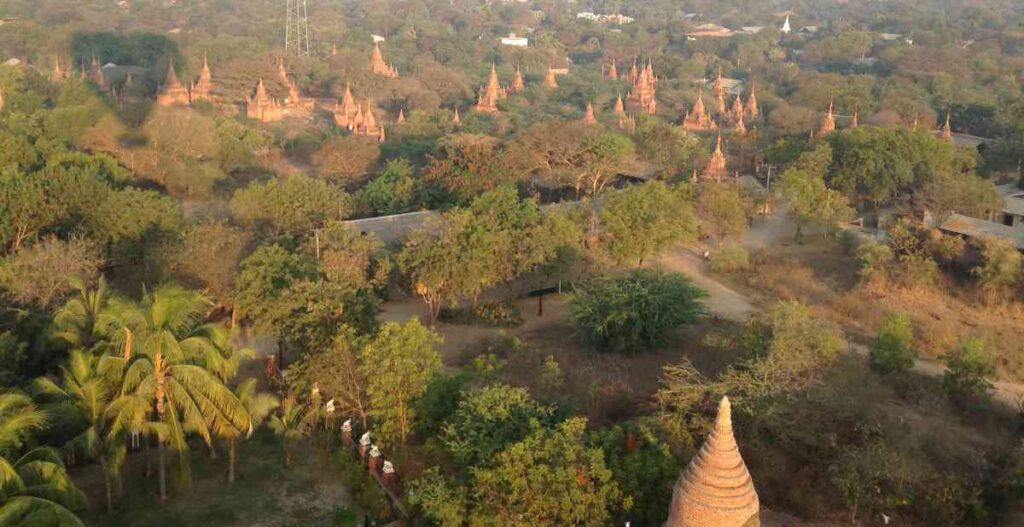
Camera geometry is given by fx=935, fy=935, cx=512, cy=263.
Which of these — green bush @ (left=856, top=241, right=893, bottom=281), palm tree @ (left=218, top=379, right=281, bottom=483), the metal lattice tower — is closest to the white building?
the metal lattice tower

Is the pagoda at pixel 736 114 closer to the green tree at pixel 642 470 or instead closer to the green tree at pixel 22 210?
the green tree at pixel 22 210

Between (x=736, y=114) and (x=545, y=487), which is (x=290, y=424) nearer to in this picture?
(x=545, y=487)

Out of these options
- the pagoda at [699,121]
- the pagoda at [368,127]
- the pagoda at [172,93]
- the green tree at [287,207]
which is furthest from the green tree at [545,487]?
the pagoda at [172,93]

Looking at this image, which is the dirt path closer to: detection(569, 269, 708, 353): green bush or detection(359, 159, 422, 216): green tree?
detection(569, 269, 708, 353): green bush

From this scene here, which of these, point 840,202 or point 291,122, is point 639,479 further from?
point 291,122

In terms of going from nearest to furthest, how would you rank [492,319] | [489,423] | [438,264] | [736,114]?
[489,423] → [438,264] → [492,319] → [736,114]

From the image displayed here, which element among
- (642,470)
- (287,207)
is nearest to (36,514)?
(642,470)

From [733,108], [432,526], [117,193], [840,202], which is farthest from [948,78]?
[432,526]
